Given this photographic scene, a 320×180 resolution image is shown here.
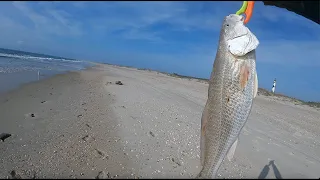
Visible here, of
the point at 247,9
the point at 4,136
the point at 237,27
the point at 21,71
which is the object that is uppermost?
the point at 247,9

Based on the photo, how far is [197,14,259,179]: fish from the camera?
351 cm

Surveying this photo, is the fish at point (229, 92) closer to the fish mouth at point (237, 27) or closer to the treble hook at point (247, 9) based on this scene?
the fish mouth at point (237, 27)

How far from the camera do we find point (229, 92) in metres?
3.71

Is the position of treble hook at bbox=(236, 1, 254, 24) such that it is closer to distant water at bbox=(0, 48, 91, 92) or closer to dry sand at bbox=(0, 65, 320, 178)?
dry sand at bbox=(0, 65, 320, 178)

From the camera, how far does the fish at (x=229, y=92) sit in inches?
138

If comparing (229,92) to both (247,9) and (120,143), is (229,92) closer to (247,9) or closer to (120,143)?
(247,9)

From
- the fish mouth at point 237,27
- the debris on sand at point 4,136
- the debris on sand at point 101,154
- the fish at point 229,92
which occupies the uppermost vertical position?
the fish mouth at point 237,27

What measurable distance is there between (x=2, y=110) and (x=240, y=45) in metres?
7.31

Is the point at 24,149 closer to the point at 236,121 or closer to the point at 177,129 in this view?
the point at 177,129

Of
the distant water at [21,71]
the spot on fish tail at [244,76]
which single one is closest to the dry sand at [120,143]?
the spot on fish tail at [244,76]

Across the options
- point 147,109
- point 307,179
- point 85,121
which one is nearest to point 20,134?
point 85,121

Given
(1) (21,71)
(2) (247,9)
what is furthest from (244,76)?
(1) (21,71)

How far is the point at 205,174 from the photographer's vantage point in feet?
9.45

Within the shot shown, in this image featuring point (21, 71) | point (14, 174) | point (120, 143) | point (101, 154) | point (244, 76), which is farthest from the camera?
point (21, 71)
